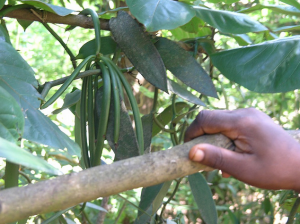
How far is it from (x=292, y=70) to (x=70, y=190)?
549 millimetres

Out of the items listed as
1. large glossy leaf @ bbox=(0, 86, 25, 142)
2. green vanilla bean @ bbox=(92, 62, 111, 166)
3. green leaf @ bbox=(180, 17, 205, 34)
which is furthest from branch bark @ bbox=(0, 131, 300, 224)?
green leaf @ bbox=(180, 17, 205, 34)

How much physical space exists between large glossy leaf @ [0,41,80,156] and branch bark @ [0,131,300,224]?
0.47 feet

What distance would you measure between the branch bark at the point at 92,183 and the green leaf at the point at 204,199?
1.34 ft

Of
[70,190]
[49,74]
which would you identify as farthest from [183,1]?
[49,74]

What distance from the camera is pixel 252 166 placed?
43cm

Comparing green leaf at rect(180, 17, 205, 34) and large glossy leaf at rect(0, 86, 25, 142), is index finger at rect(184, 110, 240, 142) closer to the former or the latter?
large glossy leaf at rect(0, 86, 25, 142)

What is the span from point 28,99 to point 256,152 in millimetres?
322

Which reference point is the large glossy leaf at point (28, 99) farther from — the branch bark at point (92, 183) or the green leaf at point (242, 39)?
the green leaf at point (242, 39)

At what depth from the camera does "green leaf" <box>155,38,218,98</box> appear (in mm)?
708

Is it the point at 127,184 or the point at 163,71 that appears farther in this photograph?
the point at 163,71

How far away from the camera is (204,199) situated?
794 mm

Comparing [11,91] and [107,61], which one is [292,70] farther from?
[11,91]

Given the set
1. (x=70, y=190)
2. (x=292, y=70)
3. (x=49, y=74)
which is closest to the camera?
(x=70, y=190)

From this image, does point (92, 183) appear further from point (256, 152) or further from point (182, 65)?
point (182, 65)
